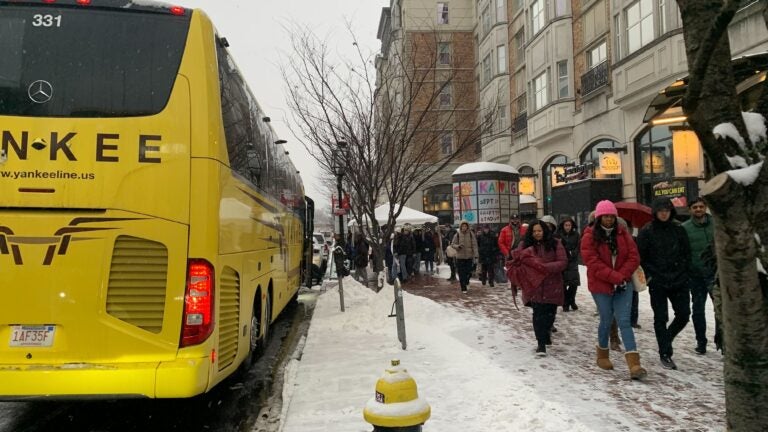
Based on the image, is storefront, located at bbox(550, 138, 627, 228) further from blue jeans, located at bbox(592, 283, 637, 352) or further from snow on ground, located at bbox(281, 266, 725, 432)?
blue jeans, located at bbox(592, 283, 637, 352)

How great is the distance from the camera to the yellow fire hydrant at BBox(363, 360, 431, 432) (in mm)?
2994

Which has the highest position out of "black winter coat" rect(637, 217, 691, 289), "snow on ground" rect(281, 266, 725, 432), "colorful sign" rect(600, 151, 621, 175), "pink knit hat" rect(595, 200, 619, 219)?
"colorful sign" rect(600, 151, 621, 175)

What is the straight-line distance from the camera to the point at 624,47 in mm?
18250

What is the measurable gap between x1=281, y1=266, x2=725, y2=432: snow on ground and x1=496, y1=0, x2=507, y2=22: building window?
24.3 m

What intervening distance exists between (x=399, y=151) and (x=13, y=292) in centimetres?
887

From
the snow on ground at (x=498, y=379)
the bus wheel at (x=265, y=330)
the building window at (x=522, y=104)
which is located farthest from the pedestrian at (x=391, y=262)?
the building window at (x=522, y=104)

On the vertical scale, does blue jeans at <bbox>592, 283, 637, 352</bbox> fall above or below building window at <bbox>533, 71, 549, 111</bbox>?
below

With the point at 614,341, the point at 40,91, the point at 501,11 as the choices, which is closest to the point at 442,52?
the point at 614,341

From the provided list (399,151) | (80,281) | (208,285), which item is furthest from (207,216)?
(399,151)

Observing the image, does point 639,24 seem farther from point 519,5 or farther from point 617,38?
point 519,5

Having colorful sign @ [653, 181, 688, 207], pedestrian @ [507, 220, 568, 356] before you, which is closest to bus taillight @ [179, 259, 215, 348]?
pedestrian @ [507, 220, 568, 356]

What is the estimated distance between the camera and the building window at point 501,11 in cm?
3022

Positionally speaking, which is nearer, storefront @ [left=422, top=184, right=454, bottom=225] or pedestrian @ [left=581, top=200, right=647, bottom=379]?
pedestrian @ [left=581, top=200, right=647, bottom=379]

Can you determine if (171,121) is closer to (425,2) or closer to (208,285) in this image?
→ (208,285)
